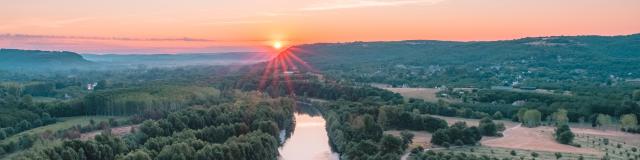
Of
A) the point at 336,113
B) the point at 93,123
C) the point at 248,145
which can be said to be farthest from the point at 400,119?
the point at 93,123

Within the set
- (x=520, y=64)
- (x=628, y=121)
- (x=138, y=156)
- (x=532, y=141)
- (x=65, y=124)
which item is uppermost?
(x=520, y=64)

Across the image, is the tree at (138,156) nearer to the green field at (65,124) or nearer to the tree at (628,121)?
the green field at (65,124)

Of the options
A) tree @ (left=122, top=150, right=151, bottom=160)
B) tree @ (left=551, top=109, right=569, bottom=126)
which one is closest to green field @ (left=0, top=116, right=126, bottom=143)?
tree @ (left=122, top=150, right=151, bottom=160)

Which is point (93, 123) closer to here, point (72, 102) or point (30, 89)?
point (72, 102)

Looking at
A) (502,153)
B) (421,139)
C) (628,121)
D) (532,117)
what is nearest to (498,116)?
(532,117)

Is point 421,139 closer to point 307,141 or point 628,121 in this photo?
Result: point 307,141

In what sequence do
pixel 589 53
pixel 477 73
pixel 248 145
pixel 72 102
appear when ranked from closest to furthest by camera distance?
pixel 248 145, pixel 72 102, pixel 477 73, pixel 589 53
